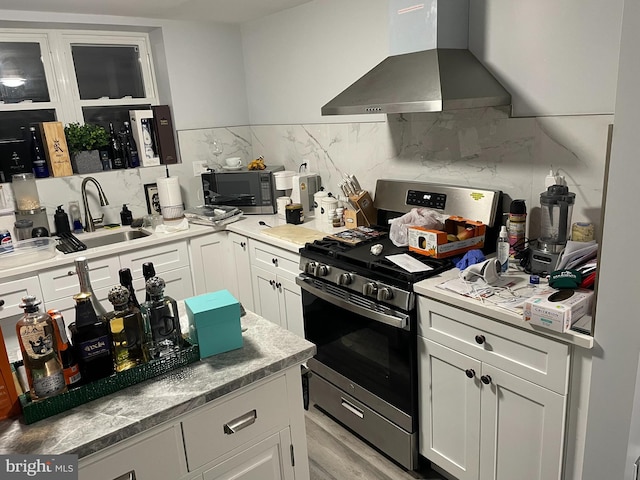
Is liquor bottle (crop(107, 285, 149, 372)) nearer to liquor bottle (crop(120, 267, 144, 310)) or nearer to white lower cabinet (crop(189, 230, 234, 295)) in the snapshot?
liquor bottle (crop(120, 267, 144, 310))

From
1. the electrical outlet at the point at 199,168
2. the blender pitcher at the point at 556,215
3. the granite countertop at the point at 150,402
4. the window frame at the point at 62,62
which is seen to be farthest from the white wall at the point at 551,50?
the window frame at the point at 62,62

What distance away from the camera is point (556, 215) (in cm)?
204

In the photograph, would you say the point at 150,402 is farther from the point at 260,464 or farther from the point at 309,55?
the point at 309,55

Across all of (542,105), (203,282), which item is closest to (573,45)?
(542,105)

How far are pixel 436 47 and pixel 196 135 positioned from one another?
2213 mm

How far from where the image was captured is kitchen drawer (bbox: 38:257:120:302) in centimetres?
278

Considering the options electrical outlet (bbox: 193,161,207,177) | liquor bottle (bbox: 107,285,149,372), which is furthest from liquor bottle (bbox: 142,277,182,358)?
electrical outlet (bbox: 193,161,207,177)

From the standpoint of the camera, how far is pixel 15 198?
312cm

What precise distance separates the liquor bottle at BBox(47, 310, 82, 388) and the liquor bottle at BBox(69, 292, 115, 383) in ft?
0.04

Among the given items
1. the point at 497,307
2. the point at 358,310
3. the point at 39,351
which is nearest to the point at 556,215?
the point at 497,307

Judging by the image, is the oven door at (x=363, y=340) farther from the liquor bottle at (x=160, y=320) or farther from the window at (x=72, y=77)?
the window at (x=72, y=77)

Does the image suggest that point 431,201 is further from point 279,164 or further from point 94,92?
point 94,92

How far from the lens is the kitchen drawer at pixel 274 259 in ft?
9.32

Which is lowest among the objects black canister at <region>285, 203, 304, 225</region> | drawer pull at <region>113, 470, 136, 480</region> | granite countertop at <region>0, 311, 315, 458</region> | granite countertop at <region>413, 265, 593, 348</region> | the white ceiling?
drawer pull at <region>113, 470, 136, 480</region>
